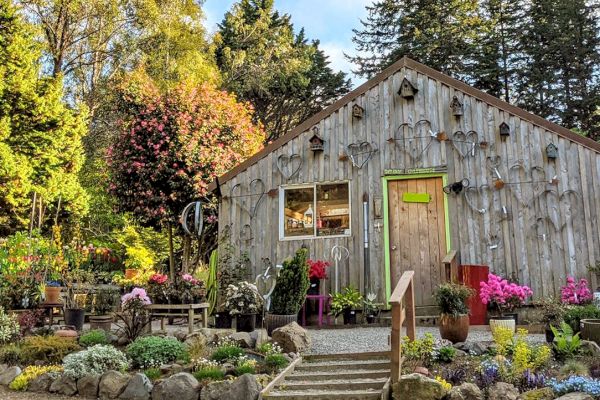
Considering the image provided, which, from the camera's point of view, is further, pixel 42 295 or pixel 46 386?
pixel 42 295

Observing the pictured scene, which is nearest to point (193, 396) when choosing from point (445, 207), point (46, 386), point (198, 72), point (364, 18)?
point (46, 386)

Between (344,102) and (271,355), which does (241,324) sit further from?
(344,102)

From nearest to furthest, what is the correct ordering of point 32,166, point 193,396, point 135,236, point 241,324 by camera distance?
point 193,396, point 241,324, point 32,166, point 135,236

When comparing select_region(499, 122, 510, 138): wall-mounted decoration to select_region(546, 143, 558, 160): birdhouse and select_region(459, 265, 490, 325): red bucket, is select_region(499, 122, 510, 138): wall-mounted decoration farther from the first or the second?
select_region(459, 265, 490, 325): red bucket

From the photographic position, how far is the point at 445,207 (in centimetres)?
882

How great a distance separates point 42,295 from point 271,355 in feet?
15.9

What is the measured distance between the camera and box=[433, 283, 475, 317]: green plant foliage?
5711 millimetres

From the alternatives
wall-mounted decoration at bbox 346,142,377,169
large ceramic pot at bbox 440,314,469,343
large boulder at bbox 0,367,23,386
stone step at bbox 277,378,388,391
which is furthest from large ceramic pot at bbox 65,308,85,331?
large ceramic pot at bbox 440,314,469,343

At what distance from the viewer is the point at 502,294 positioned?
281 inches

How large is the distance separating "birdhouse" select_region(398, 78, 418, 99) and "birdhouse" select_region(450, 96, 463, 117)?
720 mm

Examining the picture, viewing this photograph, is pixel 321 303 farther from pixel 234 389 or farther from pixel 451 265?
pixel 234 389

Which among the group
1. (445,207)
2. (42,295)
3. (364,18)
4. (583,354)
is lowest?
(583,354)

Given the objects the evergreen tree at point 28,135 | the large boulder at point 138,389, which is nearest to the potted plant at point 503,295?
the large boulder at point 138,389

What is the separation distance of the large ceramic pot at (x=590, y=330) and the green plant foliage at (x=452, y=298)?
3.84ft
